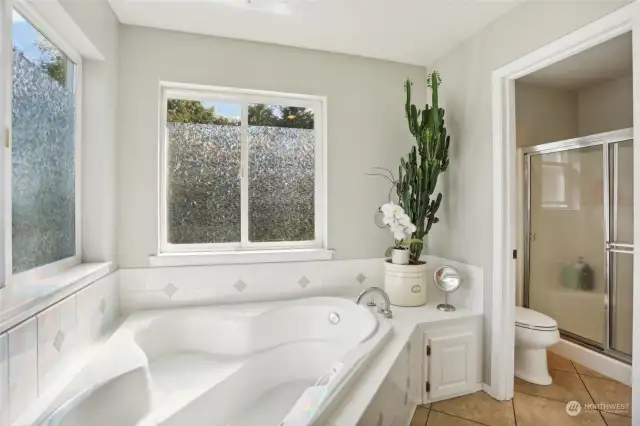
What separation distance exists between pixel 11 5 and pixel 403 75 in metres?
2.28

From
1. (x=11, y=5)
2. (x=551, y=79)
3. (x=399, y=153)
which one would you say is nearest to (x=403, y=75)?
(x=399, y=153)

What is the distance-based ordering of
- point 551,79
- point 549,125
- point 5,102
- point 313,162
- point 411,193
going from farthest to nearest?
point 549,125
point 551,79
point 313,162
point 411,193
point 5,102

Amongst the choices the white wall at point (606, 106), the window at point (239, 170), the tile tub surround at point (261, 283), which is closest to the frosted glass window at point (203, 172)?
the window at point (239, 170)

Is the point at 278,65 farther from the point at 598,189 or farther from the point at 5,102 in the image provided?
the point at 598,189

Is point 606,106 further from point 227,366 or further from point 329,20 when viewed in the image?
point 227,366

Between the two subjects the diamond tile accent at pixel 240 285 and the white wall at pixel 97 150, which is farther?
the diamond tile accent at pixel 240 285

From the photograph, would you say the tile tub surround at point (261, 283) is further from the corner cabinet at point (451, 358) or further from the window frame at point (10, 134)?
the window frame at point (10, 134)

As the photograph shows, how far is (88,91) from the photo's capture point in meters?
1.88

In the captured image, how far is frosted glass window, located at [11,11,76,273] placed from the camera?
1.30m

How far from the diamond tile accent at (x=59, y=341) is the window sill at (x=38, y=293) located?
14 centimetres

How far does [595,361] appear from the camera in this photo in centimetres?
245

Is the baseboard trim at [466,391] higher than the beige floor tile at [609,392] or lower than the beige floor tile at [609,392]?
higher

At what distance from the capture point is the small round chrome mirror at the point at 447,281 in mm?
2176

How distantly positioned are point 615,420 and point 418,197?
1609 millimetres
